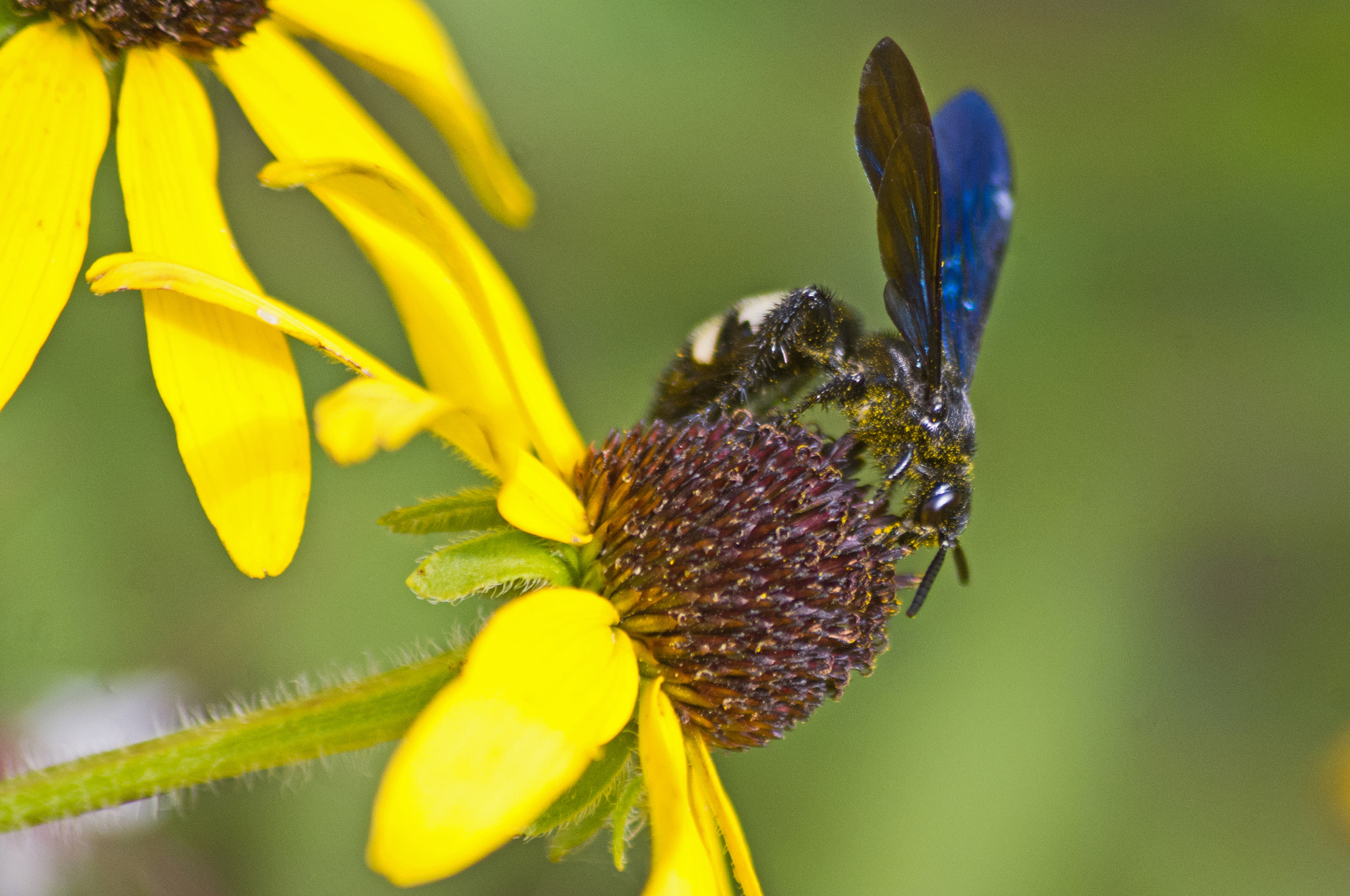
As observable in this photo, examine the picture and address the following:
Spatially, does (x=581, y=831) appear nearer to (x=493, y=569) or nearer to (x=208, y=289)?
(x=493, y=569)

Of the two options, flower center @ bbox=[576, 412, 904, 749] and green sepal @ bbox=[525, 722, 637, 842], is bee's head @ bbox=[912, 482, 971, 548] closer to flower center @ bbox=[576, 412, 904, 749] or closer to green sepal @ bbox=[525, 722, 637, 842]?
flower center @ bbox=[576, 412, 904, 749]

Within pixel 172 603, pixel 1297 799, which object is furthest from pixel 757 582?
pixel 1297 799

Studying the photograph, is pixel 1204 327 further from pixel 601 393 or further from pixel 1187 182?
pixel 601 393

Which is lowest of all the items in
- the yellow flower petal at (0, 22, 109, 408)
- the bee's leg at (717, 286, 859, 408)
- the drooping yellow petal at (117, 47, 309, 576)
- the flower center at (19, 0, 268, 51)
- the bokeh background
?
the bokeh background

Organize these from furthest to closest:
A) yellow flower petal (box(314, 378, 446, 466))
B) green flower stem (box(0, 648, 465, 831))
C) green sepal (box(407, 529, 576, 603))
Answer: green sepal (box(407, 529, 576, 603)) < green flower stem (box(0, 648, 465, 831)) < yellow flower petal (box(314, 378, 446, 466))

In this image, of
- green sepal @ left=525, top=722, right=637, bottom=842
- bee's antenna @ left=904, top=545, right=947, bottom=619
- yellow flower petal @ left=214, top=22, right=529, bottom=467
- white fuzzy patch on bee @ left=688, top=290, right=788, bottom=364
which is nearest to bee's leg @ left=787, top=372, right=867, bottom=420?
white fuzzy patch on bee @ left=688, top=290, right=788, bottom=364

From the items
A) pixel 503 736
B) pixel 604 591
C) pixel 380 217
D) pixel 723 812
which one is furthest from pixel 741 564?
pixel 380 217

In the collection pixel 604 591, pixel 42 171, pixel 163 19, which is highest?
pixel 163 19
